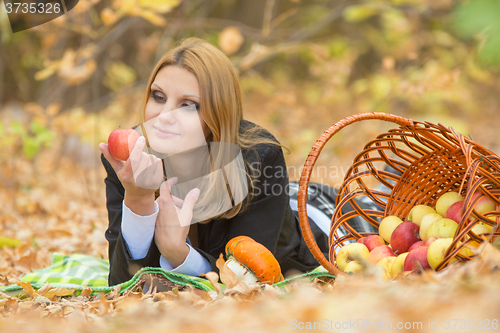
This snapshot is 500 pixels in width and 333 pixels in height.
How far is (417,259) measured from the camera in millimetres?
1256

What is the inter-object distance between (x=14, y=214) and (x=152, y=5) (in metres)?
2.01

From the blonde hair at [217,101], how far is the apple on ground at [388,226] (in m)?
0.58

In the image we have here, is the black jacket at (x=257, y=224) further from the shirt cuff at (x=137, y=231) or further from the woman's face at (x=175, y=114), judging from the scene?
the woman's face at (x=175, y=114)

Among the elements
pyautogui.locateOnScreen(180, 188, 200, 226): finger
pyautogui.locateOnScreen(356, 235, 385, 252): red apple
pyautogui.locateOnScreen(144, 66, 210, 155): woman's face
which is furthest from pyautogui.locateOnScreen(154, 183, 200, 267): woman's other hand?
pyautogui.locateOnScreen(356, 235, 385, 252): red apple

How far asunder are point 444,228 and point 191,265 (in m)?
0.94

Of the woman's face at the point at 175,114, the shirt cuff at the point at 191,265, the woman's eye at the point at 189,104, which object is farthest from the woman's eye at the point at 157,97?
the shirt cuff at the point at 191,265

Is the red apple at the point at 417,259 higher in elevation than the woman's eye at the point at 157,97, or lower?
lower

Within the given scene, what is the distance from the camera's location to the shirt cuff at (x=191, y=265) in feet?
5.28

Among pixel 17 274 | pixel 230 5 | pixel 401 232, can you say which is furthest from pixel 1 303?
pixel 230 5

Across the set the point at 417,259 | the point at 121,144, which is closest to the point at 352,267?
the point at 417,259

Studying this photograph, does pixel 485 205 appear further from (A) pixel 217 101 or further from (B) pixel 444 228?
(A) pixel 217 101

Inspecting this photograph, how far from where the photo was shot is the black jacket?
69.5 inches

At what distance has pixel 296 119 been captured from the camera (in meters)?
6.62

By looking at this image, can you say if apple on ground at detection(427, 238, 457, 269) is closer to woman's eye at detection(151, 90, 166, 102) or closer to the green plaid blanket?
the green plaid blanket
